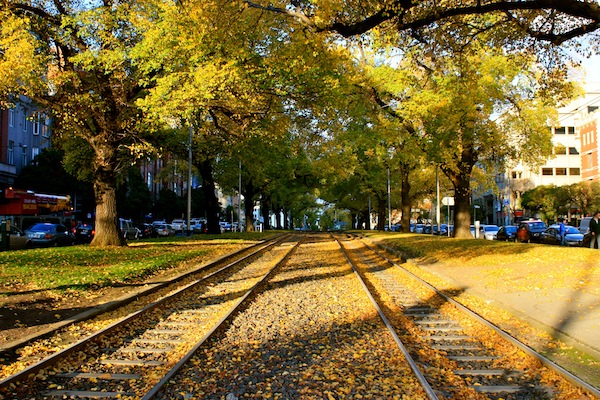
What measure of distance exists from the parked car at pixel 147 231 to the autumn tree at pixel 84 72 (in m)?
23.6

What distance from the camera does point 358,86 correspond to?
2548cm

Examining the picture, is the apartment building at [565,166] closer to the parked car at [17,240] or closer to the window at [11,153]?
the window at [11,153]

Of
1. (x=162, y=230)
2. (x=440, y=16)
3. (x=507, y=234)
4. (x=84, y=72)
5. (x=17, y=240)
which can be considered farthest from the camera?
(x=162, y=230)

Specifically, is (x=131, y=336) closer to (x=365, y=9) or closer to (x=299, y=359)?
(x=299, y=359)

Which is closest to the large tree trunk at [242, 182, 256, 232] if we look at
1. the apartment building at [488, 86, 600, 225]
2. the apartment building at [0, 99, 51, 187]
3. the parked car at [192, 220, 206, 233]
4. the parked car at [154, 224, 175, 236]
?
the parked car at [192, 220, 206, 233]

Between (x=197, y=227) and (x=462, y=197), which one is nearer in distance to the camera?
(x=462, y=197)

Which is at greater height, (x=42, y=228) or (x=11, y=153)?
(x=11, y=153)

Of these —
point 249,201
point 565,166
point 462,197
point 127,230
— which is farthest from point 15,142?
point 565,166

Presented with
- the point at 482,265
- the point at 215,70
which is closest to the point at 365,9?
the point at 215,70

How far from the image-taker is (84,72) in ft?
64.2

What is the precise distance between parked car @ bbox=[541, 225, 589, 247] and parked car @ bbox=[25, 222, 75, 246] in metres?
29.1

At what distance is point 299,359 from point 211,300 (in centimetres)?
450

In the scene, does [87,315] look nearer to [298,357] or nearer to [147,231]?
[298,357]

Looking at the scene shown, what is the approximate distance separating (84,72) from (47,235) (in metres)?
11.3
